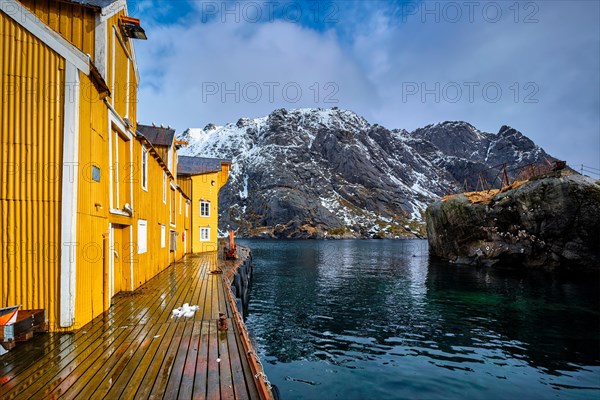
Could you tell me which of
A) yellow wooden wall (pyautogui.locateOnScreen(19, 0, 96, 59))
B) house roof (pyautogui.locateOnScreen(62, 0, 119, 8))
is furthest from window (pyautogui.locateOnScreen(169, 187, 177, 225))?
house roof (pyautogui.locateOnScreen(62, 0, 119, 8))

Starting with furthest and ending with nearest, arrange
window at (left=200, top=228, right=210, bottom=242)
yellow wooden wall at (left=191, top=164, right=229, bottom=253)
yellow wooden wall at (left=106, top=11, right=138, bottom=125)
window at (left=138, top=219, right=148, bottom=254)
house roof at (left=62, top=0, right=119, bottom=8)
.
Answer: window at (left=200, top=228, right=210, bottom=242) → yellow wooden wall at (left=191, top=164, right=229, bottom=253) → window at (left=138, top=219, right=148, bottom=254) → yellow wooden wall at (left=106, top=11, right=138, bottom=125) → house roof at (left=62, top=0, right=119, bottom=8)

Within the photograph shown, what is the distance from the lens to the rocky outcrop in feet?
108

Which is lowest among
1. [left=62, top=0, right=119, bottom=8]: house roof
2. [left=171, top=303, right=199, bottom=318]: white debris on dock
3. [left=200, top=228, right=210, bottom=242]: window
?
[left=171, top=303, right=199, bottom=318]: white debris on dock

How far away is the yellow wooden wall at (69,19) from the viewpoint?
403 inches

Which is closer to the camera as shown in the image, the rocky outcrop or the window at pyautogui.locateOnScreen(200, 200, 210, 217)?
the rocky outcrop

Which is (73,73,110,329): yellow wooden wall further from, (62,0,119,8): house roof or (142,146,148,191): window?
(142,146,148,191): window

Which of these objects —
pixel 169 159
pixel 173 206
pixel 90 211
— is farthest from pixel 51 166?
pixel 169 159

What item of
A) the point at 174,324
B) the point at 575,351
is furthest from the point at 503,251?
the point at 174,324

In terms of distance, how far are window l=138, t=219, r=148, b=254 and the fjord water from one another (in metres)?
6.94

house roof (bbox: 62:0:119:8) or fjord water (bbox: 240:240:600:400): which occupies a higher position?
house roof (bbox: 62:0:119:8)

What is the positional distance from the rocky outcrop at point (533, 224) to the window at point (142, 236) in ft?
129

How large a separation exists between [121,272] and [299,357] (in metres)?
8.57

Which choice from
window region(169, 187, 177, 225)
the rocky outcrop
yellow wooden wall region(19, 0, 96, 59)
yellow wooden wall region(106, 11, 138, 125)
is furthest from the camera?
the rocky outcrop

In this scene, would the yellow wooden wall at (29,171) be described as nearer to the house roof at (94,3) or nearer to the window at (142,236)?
the house roof at (94,3)
